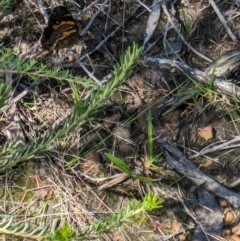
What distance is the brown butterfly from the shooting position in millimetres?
2715

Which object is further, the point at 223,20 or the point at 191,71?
the point at 223,20

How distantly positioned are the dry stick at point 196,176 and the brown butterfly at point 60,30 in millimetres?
719

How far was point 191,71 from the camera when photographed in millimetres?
2801

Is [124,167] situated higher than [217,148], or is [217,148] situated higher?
[124,167]

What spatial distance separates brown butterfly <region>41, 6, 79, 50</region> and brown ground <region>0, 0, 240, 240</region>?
11 cm

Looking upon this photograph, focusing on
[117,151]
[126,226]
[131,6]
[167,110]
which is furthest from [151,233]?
[131,6]

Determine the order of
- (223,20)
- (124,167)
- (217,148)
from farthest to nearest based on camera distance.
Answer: (223,20) < (217,148) < (124,167)

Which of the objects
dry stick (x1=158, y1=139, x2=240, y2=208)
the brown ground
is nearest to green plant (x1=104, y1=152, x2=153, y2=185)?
the brown ground

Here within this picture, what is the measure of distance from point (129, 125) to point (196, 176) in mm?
411

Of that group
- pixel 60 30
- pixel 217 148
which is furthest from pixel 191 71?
pixel 60 30

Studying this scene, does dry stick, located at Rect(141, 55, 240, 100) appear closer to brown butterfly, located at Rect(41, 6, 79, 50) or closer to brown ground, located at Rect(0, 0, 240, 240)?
brown ground, located at Rect(0, 0, 240, 240)

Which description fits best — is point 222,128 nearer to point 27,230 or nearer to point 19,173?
point 19,173

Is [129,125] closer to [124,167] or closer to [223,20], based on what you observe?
[124,167]

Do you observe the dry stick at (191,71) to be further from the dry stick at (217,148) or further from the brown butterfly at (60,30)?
the brown butterfly at (60,30)
